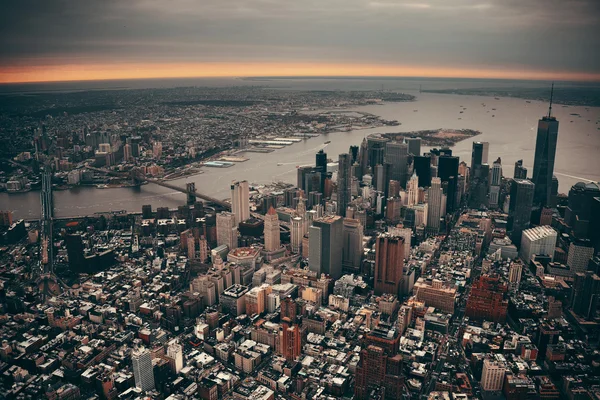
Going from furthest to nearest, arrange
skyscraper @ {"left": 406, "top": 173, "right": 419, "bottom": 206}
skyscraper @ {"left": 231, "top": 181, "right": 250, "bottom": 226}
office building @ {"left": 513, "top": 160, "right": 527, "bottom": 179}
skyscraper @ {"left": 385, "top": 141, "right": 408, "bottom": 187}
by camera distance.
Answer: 1. skyscraper @ {"left": 385, "top": 141, "right": 408, "bottom": 187}
2. skyscraper @ {"left": 406, "top": 173, "right": 419, "bottom": 206}
3. office building @ {"left": 513, "top": 160, "right": 527, "bottom": 179}
4. skyscraper @ {"left": 231, "top": 181, "right": 250, "bottom": 226}

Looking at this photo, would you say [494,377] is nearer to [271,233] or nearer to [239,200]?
[271,233]

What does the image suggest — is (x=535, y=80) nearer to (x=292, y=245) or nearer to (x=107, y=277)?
(x=292, y=245)

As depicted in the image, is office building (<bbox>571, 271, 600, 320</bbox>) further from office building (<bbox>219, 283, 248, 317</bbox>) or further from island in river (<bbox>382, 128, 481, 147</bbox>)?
island in river (<bbox>382, 128, 481, 147</bbox>)

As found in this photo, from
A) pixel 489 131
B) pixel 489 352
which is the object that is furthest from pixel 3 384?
pixel 489 131

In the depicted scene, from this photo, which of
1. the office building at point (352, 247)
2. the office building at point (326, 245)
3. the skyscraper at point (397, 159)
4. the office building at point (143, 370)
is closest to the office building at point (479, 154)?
the skyscraper at point (397, 159)

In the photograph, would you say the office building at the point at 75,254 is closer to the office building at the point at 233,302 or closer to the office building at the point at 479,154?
the office building at the point at 233,302

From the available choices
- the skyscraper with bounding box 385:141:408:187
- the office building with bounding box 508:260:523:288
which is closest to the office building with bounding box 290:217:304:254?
the office building with bounding box 508:260:523:288
